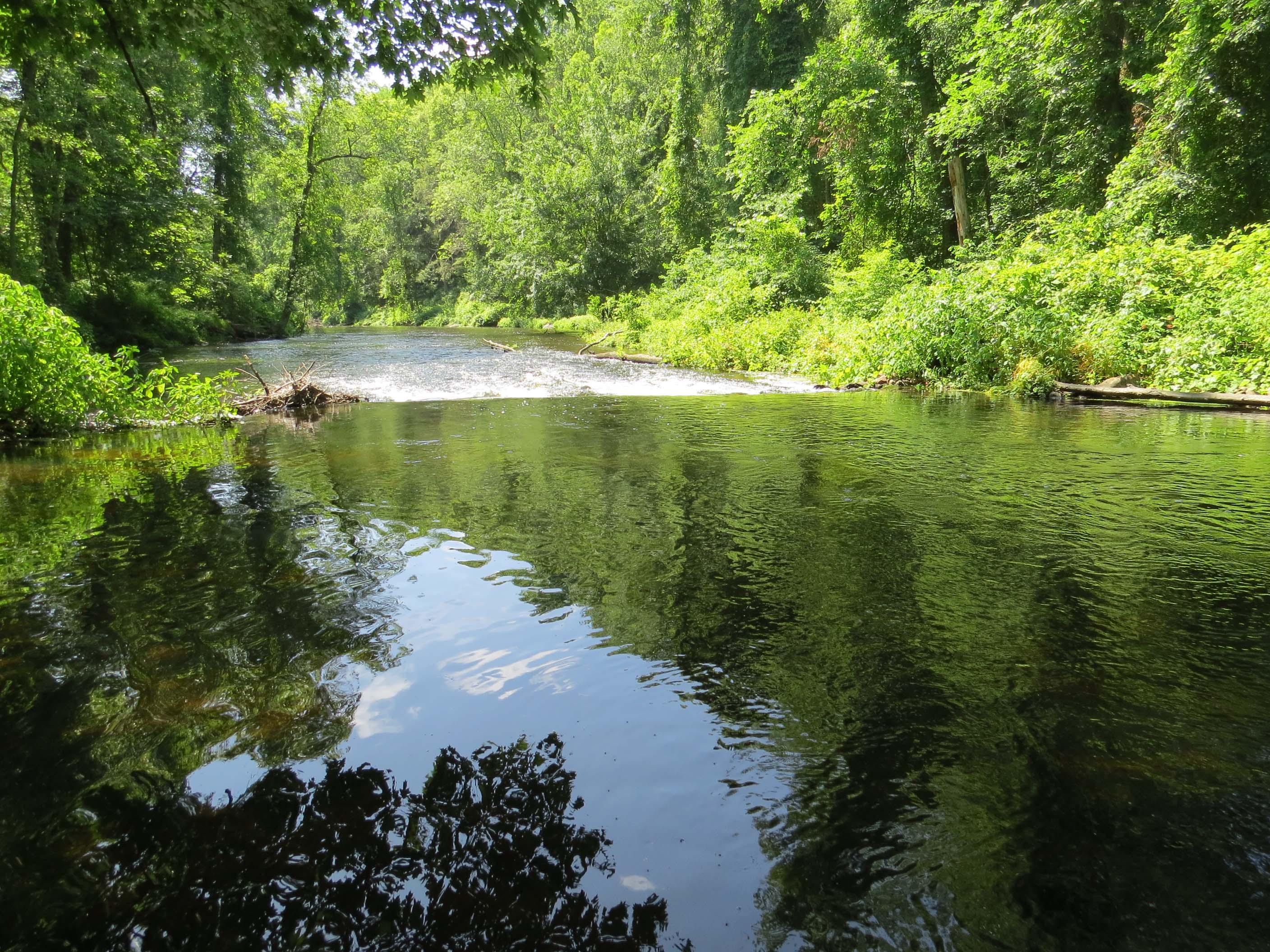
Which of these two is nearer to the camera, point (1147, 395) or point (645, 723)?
point (645, 723)

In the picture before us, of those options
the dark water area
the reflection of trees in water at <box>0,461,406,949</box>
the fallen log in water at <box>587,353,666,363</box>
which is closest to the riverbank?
the fallen log in water at <box>587,353,666,363</box>

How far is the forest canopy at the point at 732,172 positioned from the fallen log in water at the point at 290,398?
421 cm

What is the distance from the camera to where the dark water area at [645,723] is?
5.74 feet

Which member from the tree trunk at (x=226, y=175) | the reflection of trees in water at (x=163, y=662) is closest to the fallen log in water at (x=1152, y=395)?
the reflection of trees in water at (x=163, y=662)

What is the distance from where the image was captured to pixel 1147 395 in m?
9.84

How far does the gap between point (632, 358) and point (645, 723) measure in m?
17.3

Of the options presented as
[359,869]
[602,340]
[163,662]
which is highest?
[602,340]

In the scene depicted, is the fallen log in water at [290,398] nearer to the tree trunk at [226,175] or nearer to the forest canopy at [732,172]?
the forest canopy at [732,172]

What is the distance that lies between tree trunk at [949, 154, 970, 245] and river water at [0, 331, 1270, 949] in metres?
17.5

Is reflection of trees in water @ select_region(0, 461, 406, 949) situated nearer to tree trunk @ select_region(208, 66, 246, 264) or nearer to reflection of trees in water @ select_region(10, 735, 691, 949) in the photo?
reflection of trees in water @ select_region(10, 735, 691, 949)

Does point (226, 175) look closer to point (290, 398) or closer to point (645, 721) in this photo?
point (290, 398)

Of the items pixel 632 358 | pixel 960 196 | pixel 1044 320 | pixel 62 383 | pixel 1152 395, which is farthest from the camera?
pixel 960 196

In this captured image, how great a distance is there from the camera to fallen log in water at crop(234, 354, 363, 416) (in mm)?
11430

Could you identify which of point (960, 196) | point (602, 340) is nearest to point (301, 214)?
point (602, 340)
